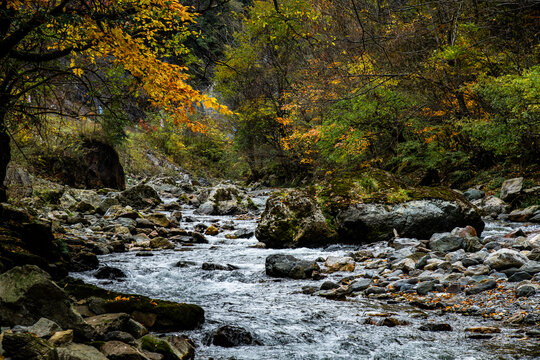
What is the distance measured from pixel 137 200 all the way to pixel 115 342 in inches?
499

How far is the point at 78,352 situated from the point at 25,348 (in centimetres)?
36

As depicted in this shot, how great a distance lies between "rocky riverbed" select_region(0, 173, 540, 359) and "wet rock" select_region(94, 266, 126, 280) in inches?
1.1

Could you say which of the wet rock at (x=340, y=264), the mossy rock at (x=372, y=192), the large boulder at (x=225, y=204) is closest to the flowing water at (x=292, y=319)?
the wet rock at (x=340, y=264)

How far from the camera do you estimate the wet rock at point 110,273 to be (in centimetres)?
587

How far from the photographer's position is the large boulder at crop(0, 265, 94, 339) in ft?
9.03

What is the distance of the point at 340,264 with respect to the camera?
21.0ft

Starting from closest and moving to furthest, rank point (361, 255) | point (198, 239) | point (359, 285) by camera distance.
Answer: point (359, 285) → point (361, 255) → point (198, 239)

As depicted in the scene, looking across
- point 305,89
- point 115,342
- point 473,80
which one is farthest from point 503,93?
point 115,342

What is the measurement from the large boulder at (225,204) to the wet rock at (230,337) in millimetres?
11484

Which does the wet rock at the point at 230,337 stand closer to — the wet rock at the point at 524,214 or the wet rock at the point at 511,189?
the wet rock at the point at 524,214

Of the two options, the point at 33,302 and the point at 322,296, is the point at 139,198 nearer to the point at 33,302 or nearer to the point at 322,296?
the point at 322,296

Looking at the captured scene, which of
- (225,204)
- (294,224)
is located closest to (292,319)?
(294,224)

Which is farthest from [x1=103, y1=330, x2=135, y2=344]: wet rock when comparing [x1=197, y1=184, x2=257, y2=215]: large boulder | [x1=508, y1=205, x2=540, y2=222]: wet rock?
[x1=197, y1=184, x2=257, y2=215]: large boulder

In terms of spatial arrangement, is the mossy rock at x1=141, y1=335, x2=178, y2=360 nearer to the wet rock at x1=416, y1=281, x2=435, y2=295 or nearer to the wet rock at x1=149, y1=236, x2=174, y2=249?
the wet rock at x1=416, y1=281, x2=435, y2=295
